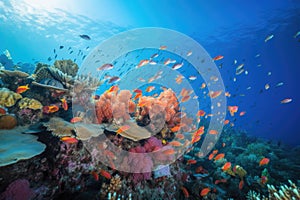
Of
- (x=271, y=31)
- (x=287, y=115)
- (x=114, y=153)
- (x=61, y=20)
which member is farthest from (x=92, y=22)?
(x=287, y=115)

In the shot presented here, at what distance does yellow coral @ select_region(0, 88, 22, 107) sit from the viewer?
14.7 feet

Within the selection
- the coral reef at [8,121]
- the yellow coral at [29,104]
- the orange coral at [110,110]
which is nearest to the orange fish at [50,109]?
the yellow coral at [29,104]

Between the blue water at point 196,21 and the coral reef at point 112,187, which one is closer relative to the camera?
the coral reef at point 112,187

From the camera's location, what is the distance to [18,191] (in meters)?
2.75

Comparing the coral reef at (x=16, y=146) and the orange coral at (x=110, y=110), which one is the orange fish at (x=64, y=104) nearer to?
the orange coral at (x=110, y=110)

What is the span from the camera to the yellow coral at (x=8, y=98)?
4.49 m

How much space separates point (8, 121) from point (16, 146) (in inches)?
47.8

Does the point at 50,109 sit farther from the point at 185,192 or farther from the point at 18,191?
the point at 185,192

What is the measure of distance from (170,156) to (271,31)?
34100mm

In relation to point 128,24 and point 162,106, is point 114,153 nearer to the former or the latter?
point 162,106

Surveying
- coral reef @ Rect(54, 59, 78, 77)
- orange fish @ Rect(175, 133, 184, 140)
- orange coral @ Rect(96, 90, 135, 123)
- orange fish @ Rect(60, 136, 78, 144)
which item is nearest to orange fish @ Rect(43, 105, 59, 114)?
orange coral @ Rect(96, 90, 135, 123)

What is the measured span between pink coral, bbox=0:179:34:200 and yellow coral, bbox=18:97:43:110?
2331 millimetres

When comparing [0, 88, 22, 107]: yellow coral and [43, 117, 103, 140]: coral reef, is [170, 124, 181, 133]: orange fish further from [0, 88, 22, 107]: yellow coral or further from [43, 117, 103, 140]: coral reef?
[0, 88, 22, 107]: yellow coral

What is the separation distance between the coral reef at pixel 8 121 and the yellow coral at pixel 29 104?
0.50 m
